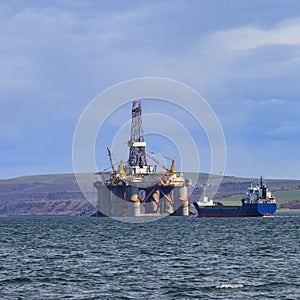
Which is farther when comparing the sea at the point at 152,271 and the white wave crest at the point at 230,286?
the white wave crest at the point at 230,286

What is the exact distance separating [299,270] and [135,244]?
37235 mm

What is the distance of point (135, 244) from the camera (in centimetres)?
9750

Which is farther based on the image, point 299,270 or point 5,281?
point 299,270

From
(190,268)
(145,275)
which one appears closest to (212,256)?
(190,268)

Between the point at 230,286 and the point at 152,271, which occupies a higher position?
the point at 152,271

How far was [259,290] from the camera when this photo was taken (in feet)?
172

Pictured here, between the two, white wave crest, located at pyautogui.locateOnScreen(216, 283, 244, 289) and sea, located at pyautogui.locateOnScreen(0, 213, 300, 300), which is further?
white wave crest, located at pyautogui.locateOnScreen(216, 283, 244, 289)

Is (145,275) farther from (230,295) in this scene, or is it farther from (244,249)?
(244,249)

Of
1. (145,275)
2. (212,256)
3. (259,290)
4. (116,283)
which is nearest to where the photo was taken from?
(259,290)

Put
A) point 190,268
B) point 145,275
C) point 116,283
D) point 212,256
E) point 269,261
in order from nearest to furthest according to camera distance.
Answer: point 116,283 < point 145,275 < point 190,268 < point 269,261 < point 212,256

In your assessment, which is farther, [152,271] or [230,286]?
[152,271]

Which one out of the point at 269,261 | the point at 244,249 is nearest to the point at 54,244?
the point at 244,249

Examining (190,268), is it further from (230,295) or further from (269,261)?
(230,295)

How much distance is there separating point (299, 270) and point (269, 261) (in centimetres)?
862
